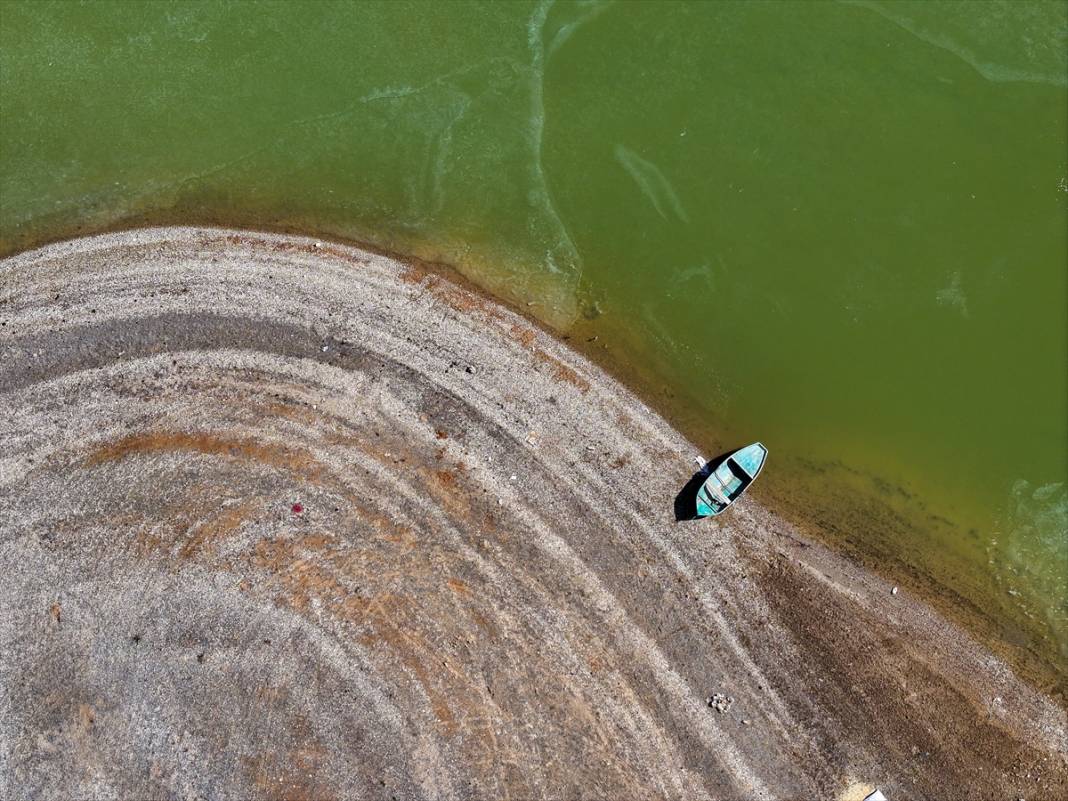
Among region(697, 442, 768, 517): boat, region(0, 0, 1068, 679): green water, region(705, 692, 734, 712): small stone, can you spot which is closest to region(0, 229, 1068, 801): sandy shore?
region(705, 692, 734, 712): small stone

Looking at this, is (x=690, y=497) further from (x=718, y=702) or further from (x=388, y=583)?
(x=388, y=583)

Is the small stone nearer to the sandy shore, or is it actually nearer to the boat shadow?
the sandy shore

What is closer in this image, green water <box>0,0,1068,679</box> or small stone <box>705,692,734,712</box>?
small stone <box>705,692,734,712</box>

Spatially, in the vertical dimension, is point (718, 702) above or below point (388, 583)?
below

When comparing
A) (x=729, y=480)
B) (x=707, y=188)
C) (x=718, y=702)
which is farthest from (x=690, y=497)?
(x=707, y=188)

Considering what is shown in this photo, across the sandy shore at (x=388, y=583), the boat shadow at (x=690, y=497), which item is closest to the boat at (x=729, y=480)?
the boat shadow at (x=690, y=497)
